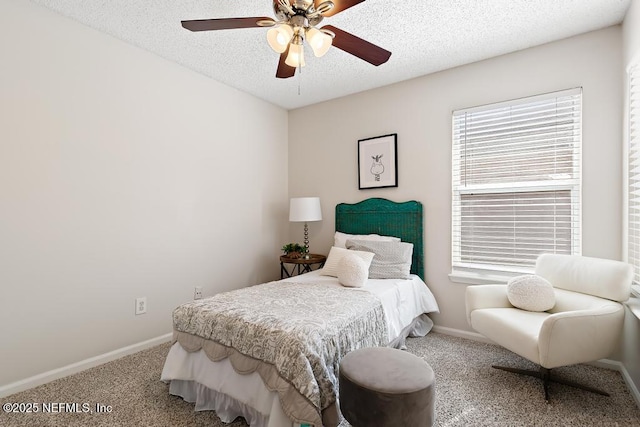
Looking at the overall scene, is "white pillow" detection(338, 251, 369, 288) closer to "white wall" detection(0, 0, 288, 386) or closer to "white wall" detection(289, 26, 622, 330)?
"white wall" detection(289, 26, 622, 330)

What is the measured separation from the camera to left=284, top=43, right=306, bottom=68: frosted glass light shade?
6.12ft

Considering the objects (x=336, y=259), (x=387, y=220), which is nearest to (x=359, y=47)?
(x=336, y=259)

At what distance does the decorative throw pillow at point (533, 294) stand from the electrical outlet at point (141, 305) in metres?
3.02

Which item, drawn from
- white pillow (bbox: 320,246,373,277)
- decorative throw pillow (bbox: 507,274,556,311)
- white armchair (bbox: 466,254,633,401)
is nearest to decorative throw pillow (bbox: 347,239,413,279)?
white pillow (bbox: 320,246,373,277)

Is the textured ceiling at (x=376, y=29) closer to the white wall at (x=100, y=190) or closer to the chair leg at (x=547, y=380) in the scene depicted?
the white wall at (x=100, y=190)

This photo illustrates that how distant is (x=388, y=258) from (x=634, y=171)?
1857 mm

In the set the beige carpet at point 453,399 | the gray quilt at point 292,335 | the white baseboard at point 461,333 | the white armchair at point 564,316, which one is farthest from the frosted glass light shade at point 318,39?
the white baseboard at point 461,333

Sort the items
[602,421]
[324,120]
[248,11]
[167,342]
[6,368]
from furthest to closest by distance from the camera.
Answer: [324,120], [167,342], [248,11], [6,368], [602,421]

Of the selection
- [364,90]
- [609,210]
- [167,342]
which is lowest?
[167,342]

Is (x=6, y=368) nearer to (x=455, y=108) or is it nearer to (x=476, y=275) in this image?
(x=476, y=275)

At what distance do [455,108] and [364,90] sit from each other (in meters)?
1.06

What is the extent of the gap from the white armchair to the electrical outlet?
2.71 metres

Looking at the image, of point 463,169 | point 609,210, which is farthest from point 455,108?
point 609,210

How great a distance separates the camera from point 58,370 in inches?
88.4
